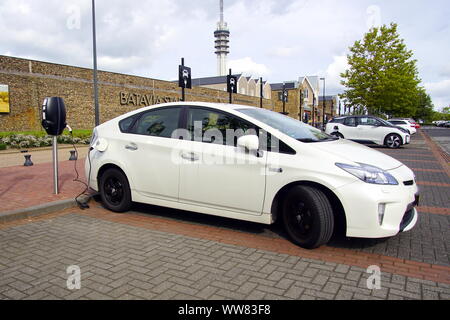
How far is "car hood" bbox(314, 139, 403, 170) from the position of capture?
12.8 feet

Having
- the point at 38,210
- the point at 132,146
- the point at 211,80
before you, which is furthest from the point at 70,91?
the point at 211,80

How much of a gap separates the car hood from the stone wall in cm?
2010

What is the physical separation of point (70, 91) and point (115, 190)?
20.2 meters

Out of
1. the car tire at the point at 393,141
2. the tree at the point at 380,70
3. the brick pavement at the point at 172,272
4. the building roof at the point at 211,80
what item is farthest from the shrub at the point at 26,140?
the building roof at the point at 211,80

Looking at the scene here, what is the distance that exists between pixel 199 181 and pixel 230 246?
90 centimetres

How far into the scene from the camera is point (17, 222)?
493 centimetres

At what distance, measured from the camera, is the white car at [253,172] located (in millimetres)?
3703

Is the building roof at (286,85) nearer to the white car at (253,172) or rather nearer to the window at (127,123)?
the window at (127,123)

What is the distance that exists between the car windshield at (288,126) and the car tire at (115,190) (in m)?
2.02

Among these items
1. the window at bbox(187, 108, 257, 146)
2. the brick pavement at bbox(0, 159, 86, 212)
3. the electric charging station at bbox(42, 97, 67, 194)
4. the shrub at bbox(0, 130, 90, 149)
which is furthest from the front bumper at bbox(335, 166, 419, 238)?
the shrub at bbox(0, 130, 90, 149)

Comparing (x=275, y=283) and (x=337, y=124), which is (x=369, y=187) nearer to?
(x=275, y=283)

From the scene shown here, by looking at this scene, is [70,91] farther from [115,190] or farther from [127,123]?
[115,190]

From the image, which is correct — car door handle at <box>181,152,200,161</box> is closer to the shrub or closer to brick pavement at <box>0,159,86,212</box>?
brick pavement at <box>0,159,86,212</box>

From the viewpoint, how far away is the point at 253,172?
4121 millimetres
